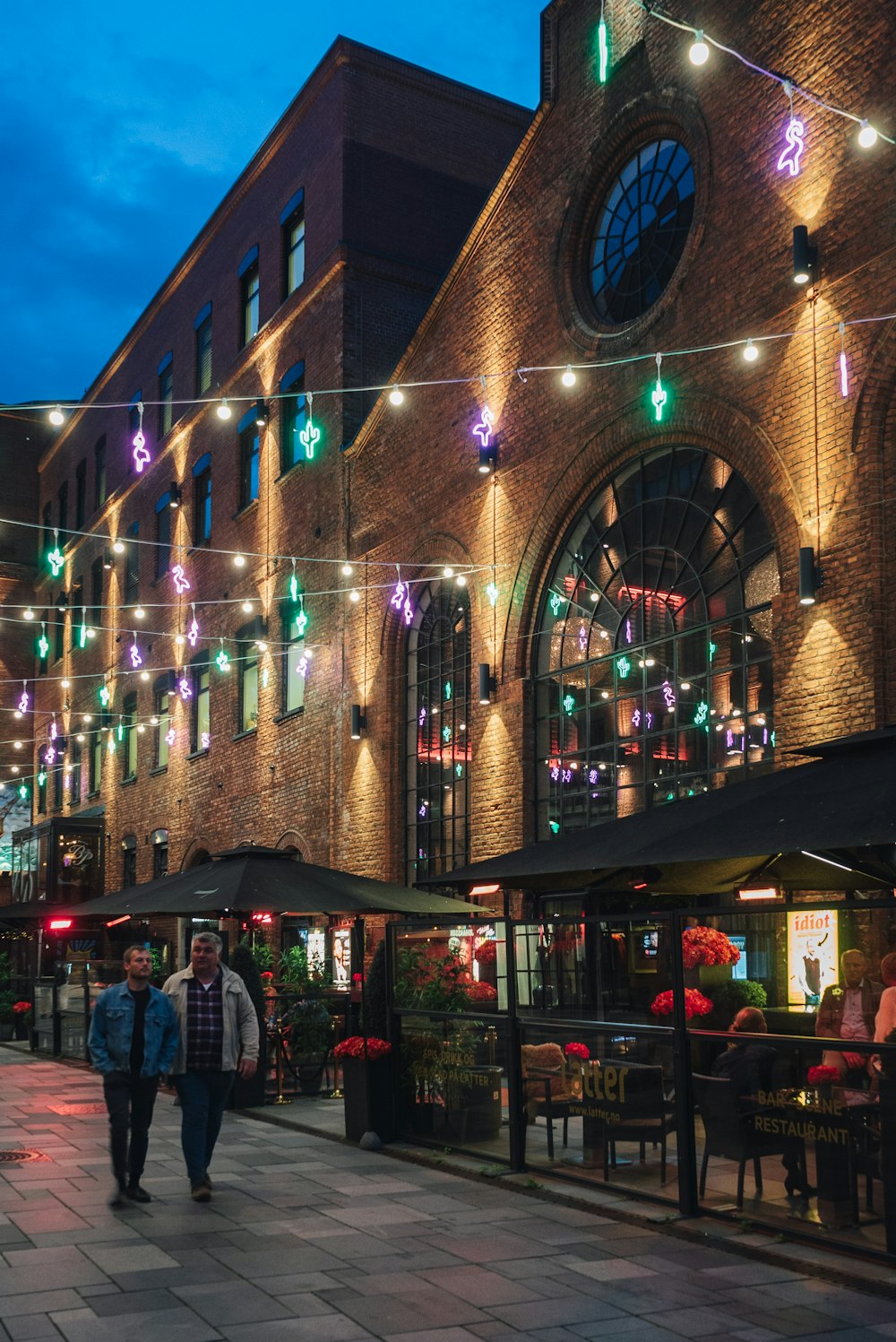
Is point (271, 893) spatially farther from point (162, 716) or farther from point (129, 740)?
point (129, 740)

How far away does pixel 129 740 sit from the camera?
33.6 metres

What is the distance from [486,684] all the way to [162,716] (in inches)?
580

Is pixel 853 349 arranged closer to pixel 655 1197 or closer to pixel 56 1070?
pixel 655 1197

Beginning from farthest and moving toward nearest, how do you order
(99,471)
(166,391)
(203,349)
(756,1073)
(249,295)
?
(99,471) < (166,391) < (203,349) < (249,295) < (756,1073)

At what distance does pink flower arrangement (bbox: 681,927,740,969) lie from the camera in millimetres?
8078

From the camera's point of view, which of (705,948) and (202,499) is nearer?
(705,948)

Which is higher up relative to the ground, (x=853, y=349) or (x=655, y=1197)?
(x=853, y=349)

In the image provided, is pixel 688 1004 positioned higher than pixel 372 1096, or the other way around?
pixel 688 1004

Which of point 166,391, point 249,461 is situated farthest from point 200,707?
point 166,391

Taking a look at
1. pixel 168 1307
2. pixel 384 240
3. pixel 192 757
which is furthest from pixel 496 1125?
pixel 192 757

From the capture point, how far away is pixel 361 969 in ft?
44.5

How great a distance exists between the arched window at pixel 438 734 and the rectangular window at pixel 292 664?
12.0ft

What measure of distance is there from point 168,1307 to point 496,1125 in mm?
4400

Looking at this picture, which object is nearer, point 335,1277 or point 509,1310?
point 509,1310
